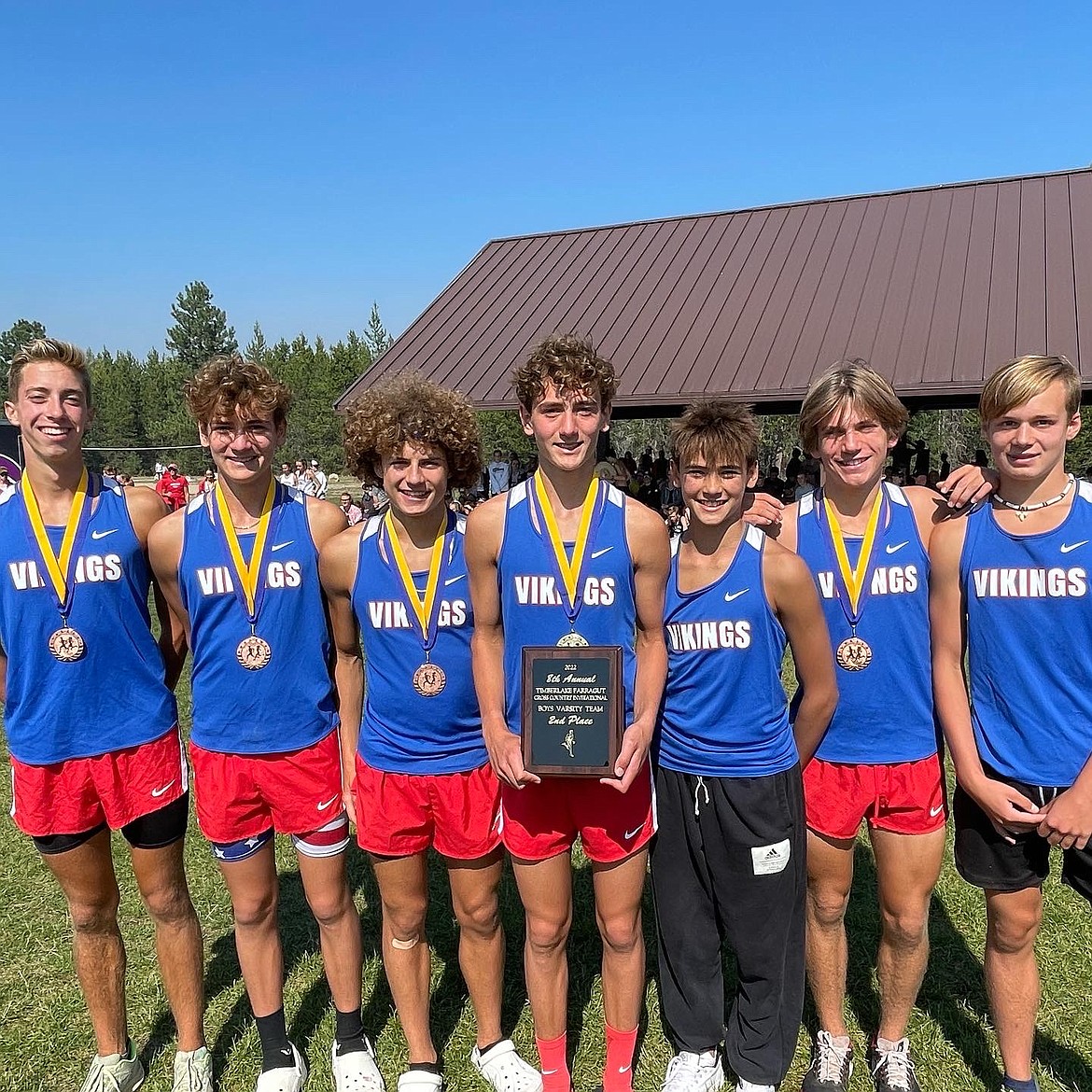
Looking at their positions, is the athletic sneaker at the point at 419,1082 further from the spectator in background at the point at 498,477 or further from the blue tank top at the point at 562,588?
the spectator in background at the point at 498,477

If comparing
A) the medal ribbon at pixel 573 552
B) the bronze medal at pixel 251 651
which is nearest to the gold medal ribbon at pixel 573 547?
the medal ribbon at pixel 573 552

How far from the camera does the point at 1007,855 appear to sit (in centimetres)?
264

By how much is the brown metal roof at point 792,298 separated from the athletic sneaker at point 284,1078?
957 cm

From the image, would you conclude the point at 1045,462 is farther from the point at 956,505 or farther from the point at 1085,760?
the point at 1085,760

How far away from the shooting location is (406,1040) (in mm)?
3211

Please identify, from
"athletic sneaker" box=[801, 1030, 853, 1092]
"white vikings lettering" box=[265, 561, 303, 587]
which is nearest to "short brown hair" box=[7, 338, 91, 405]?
"white vikings lettering" box=[265, 561, 303, 587]

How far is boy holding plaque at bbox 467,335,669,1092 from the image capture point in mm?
2568

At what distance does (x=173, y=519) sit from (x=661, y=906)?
2.15 meters

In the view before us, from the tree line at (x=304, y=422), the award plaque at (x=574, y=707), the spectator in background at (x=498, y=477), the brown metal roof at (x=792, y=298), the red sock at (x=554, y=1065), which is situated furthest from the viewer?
the tree line at (x=304, y=422)

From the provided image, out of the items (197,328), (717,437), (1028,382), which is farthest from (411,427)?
(197,328)

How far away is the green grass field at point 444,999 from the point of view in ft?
10.3

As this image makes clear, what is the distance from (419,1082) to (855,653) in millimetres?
2153

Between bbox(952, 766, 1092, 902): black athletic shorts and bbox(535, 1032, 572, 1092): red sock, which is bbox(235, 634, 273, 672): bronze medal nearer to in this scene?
bbox(535, 1032, 572, 1092): red sock

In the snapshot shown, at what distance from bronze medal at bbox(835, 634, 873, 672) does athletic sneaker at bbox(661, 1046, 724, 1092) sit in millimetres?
1467
